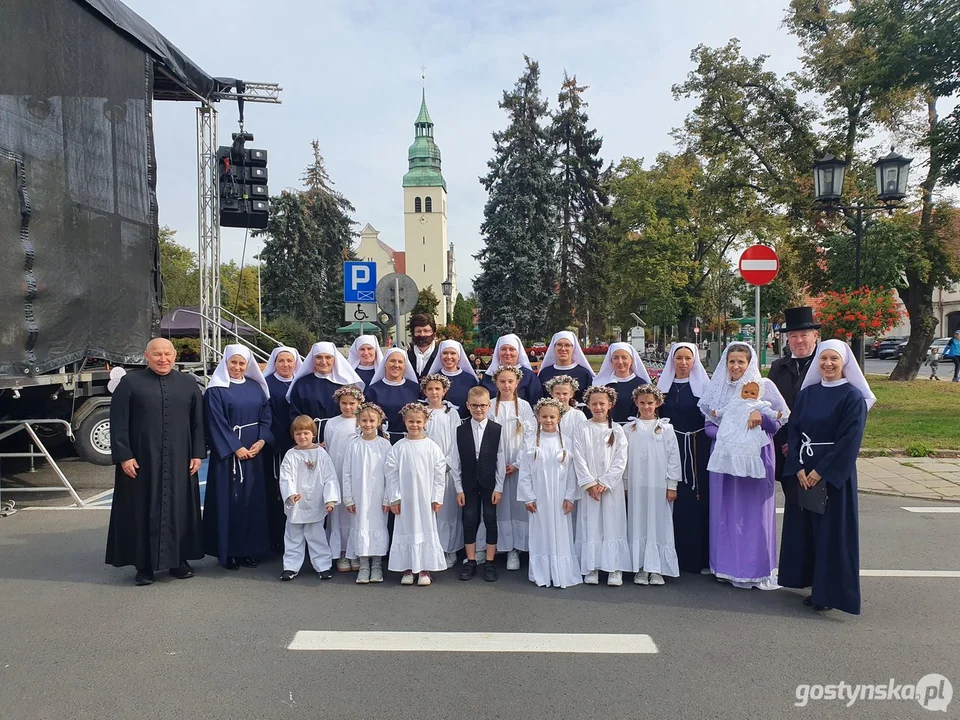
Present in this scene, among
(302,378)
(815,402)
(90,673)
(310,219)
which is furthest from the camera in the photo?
(310,219)

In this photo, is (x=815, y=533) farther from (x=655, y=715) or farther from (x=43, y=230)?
(x=43, y=230)

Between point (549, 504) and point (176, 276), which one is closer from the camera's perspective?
point (549, 504)

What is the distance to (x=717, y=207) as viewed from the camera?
70.3ft

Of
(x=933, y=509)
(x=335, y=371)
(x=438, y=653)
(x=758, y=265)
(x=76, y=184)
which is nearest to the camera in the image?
(x=438, y=653)

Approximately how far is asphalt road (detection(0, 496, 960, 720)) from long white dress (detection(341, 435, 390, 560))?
0.29 meters

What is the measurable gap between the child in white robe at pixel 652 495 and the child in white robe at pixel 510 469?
86 centimetres

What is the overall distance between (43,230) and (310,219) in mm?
40165

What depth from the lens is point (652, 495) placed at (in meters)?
5.46

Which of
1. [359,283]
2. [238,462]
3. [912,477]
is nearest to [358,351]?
[238,462]

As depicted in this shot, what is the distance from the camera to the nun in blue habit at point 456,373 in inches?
248

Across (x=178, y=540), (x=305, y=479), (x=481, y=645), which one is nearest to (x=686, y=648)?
(x=481, y=645)

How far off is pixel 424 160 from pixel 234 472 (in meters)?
82.6

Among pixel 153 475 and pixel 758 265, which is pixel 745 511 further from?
pixel 758 265

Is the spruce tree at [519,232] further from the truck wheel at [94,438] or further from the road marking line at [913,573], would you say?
the road marking line at [913,573]
